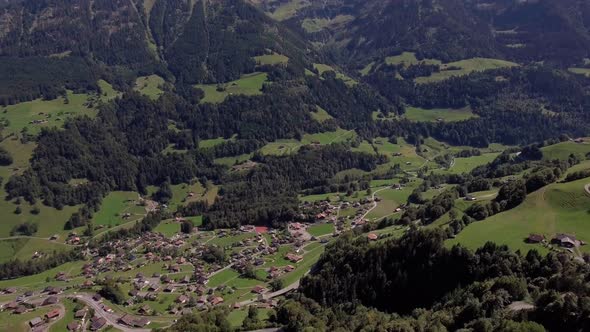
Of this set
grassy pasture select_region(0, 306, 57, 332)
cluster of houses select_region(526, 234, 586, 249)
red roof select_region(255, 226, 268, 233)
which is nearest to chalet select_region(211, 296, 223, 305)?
grassy pasture select_region(0, 306, 57, 332)

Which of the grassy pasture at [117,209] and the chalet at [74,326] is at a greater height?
the chalet at [74,326]

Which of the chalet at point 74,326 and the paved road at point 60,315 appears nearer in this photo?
the chalet at point 74,326

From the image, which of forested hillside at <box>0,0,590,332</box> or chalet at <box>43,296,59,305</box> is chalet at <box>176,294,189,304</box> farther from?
chalet at <box>43,296,59,305</box>

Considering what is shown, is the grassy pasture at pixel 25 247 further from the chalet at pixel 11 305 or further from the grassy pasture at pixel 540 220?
the grassy pasture at pixel 540 220

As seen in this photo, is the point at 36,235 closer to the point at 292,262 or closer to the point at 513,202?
the point at 292,262

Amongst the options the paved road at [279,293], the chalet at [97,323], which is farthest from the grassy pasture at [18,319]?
the paved road at [279,293]

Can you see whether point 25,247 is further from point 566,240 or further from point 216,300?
point 566,240
